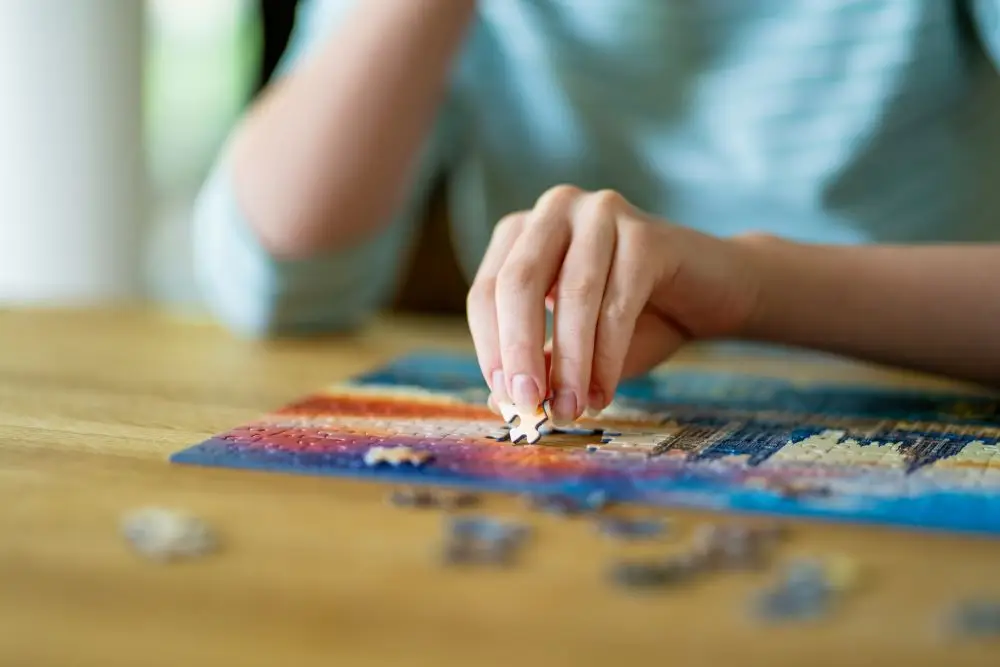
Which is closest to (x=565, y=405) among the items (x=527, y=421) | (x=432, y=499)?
(x=527, y=421)

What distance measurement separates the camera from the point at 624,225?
0.73 m

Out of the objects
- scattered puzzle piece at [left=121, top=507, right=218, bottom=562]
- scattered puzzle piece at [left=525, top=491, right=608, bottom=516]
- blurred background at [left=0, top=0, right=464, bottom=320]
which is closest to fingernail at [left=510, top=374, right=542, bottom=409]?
scattered puzzle piece at [left=525, top=491, right=608, bottom=516]

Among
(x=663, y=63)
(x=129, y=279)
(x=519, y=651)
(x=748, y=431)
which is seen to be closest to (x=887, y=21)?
(x=663, y=63)

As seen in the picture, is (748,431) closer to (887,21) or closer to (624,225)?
(624,225)

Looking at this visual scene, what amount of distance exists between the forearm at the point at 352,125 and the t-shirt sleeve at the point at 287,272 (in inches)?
0.9

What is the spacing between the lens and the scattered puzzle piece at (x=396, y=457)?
1.96 feet

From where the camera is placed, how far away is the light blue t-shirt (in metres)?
1.08

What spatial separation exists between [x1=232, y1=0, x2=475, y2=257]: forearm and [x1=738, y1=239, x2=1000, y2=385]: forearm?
0.41 m

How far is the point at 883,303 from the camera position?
82cm

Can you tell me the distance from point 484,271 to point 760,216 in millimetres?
527

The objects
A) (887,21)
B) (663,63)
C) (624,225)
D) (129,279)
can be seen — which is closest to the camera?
Answer: (624,225)

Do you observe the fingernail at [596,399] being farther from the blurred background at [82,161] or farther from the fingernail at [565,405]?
the blurred background at [82,161]

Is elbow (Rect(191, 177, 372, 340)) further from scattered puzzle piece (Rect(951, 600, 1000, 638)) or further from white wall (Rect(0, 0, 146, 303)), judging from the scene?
scattered puzzle piece (Rect(951, 600, 1000, 638))

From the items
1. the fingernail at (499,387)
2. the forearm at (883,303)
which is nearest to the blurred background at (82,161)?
the forearm at (883,303)
